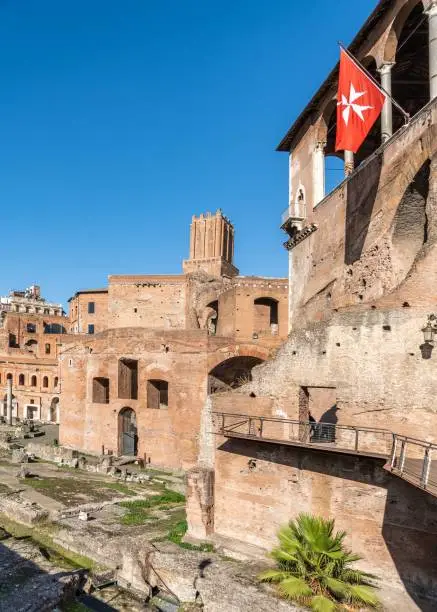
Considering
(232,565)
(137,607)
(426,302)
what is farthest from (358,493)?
(137,607)

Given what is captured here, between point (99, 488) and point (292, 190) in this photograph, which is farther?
point (292, 190)

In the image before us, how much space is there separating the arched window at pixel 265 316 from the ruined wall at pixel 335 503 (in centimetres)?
1537

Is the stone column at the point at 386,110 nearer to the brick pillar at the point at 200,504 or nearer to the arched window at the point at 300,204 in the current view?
the arched window at the point at 300,204

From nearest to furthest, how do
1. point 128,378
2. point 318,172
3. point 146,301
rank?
point 318,172, point 128,378, point 146,301

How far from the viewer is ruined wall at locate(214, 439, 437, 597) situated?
8.84 metres

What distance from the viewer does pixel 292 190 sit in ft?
69.1

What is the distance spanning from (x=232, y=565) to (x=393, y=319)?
19.5ft

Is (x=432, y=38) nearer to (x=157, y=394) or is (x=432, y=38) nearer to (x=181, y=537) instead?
(x=181, y=537)

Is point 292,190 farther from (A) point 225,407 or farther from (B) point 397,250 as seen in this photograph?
(A) point 225,407

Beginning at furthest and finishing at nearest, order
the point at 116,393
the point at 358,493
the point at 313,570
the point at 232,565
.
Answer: the point at 116,393 < the point at 232,565 < the point at 358,493 < the point at 313,570

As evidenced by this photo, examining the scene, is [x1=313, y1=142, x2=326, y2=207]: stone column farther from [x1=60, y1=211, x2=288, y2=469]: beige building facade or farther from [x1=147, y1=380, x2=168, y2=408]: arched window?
[x1=147, y1=380, x2=168, y2=408]: arched window

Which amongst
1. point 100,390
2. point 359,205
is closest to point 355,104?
point 359,205

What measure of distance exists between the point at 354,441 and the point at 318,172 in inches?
467

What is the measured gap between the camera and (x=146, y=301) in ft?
108
